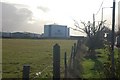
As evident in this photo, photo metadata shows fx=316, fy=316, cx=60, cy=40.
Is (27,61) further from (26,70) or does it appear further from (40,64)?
(26,70)

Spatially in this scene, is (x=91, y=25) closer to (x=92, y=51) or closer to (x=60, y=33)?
(x=92, y=51)

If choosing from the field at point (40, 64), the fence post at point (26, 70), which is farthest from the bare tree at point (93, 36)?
the fence post at point (26, 70)

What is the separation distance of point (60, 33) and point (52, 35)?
20.2ft

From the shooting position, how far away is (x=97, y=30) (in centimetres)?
3188

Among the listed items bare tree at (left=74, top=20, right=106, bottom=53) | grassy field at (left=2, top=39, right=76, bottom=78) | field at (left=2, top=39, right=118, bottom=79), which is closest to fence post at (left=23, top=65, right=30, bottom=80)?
field at (left=2, top=39, right=118, bottom=79)

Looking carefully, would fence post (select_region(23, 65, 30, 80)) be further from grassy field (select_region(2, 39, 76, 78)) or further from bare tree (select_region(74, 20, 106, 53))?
bare tree (select_region(74, 20, 106, 53))

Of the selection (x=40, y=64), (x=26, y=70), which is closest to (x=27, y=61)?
(x=40, y=64)

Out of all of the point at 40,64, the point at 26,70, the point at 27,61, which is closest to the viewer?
the point at 26,70

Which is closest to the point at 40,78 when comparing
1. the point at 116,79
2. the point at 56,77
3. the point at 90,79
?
the point at 90,79

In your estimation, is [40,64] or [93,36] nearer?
[40,64]

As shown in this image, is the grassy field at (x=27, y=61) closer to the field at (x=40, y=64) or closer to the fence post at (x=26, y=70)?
the field at (x=40, y=64)

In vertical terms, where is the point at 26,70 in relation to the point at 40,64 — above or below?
above

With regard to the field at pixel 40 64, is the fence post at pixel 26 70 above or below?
above

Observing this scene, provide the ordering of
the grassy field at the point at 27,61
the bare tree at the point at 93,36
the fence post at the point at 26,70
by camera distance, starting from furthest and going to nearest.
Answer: the bare tree at the point at 93,36 → the grassy field at the point at 27,61 → the fence post at the point at 26,70
